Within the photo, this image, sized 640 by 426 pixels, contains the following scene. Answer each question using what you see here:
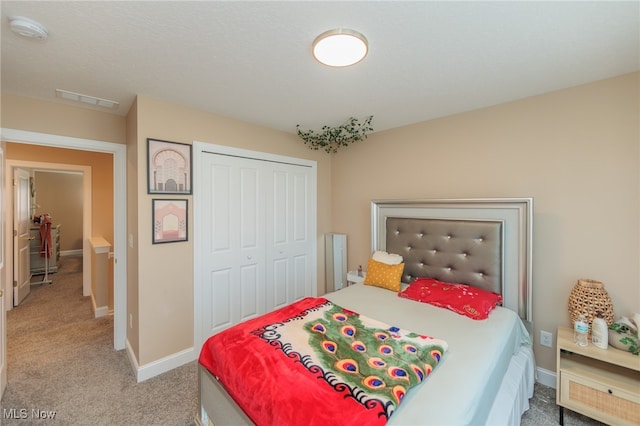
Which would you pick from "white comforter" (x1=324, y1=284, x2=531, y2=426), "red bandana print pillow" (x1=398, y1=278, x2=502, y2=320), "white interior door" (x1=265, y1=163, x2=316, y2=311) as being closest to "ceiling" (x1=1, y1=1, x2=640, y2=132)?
"white interior door" (x1=265, y1=163, x2=316, y2=311)

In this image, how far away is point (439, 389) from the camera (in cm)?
120

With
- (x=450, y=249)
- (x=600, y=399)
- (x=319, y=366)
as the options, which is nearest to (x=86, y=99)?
(x=319, y=366)

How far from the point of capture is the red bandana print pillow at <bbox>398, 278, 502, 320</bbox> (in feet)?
6.55

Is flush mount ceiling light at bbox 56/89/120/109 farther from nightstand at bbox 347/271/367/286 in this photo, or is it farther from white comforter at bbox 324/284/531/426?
nightstand at bbox 347/271/367/286

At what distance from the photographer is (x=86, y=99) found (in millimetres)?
2248

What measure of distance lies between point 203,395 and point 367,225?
242 cm

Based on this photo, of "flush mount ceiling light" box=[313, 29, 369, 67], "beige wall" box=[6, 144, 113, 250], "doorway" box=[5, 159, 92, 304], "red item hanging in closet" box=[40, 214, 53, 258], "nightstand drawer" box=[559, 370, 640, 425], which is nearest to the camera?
"flush mount ceiling light" box=[313, 29, 369, 67]

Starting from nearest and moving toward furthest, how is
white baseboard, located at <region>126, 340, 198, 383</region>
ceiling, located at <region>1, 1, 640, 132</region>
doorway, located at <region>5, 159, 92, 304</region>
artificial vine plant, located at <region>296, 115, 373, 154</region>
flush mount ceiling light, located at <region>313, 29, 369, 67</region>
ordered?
ceiling, located at <region>1, 1, 640, 132</region>, flush mount ceiling light, located at <region>313, 29, 369, 67</region>, white baseboard, located at <region>126, 340, 198, 383</region>, artificial vine plant, located at <region>296, 115, 373, 154</region>, doorway, located at <region>5, 159, 92, 304</region>

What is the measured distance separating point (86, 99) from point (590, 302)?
13.9ft

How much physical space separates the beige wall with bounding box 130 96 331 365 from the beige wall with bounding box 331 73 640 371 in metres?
2.27

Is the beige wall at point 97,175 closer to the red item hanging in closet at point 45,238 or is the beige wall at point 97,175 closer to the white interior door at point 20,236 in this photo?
the white interior door at point 20,236

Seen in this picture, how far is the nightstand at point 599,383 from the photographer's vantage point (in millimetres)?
1584

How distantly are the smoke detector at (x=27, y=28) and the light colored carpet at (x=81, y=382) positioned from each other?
241 centimetres

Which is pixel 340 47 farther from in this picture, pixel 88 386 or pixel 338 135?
pixel 88 386
